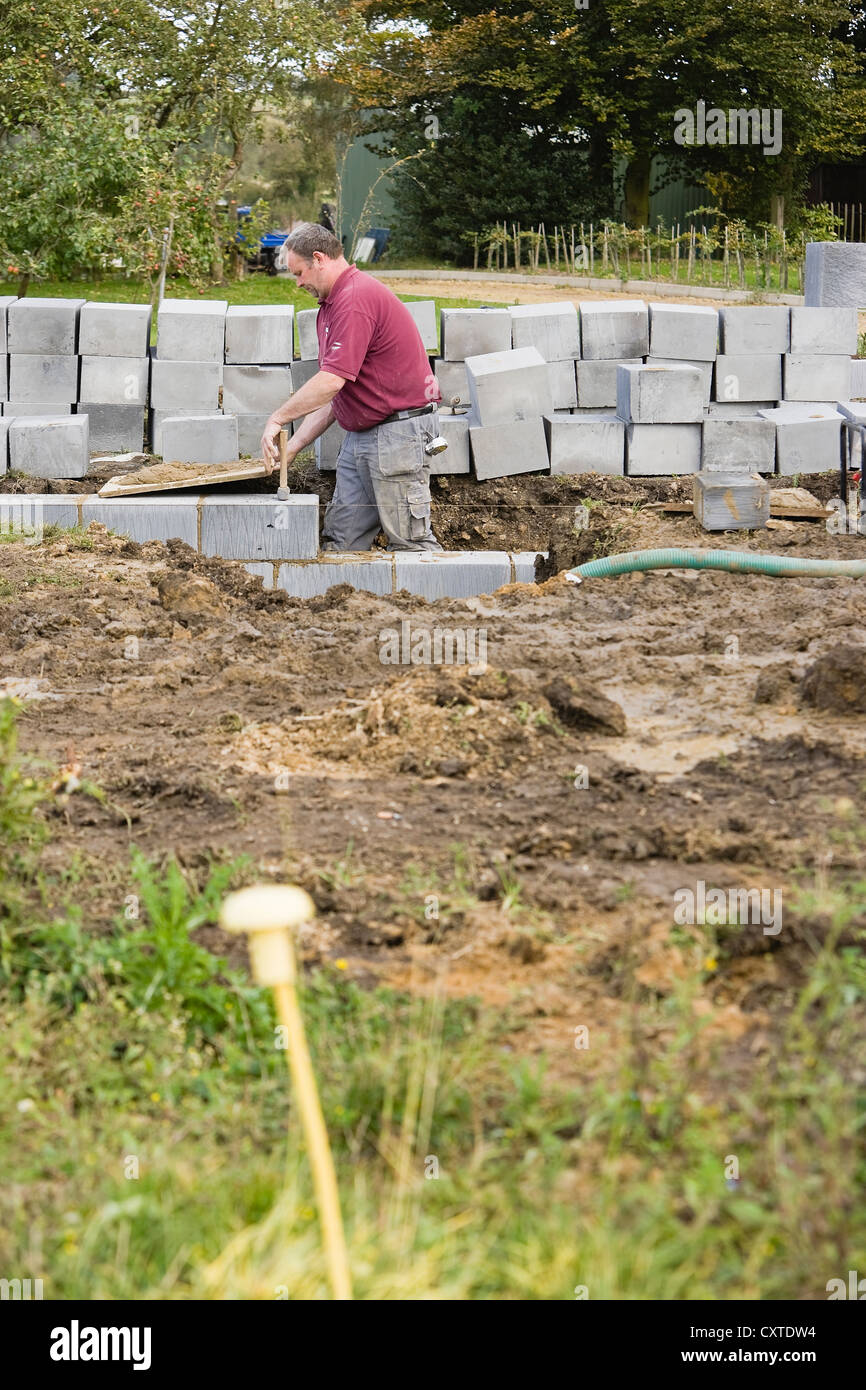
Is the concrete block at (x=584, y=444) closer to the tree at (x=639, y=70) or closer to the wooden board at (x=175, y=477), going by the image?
the wooden board at (x=175, y=477)

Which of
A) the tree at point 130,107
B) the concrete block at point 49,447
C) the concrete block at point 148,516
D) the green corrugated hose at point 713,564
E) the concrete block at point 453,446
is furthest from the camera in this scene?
the tree at point 130,107

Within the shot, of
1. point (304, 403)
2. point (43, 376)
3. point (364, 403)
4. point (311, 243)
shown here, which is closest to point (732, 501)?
point (364, 403)

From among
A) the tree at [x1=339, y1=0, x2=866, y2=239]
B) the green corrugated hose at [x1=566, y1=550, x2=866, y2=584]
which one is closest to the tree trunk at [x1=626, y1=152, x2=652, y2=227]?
the tree at [x1=339, y1=0, x2=866, y2=239]

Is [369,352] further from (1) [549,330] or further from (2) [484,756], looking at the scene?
(2) [484,756]

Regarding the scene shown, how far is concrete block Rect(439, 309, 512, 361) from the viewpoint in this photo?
9.41 meters

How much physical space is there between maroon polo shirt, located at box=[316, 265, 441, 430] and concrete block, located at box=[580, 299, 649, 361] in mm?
2302

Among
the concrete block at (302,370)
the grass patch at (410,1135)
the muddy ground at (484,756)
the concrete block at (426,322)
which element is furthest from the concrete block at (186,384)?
the grass patch at (410,1135)

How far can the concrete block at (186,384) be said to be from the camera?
9.29 meters

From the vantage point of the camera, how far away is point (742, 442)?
9.36 meters

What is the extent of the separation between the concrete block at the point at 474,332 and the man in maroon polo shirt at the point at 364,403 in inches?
63.5

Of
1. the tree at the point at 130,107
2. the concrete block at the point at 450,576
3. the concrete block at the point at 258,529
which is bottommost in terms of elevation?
the concrete block at the point at 450,576

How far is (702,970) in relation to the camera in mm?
3189
